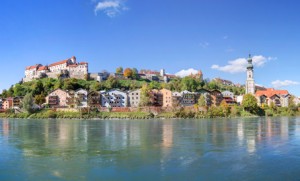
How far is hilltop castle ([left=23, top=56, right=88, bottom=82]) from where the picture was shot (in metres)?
121

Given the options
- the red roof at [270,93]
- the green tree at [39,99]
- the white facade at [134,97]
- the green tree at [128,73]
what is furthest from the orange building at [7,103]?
the red roof at [270,93]

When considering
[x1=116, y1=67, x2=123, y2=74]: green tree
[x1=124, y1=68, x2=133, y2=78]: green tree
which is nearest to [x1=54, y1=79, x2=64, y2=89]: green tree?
[x1=124, y1=68, x2=133, y2=78]: green tree

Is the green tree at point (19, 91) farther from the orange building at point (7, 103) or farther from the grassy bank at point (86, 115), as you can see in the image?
the grassy bank at point (86, 115)

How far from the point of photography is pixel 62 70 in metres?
A: 120

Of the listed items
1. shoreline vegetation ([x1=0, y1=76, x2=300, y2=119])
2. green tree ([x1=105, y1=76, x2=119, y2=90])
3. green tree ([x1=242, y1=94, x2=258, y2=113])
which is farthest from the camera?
green tree ([x1=105, y1=76, x2=119, y2=90])

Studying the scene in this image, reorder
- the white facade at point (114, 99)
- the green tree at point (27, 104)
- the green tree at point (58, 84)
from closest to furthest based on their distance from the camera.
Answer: the green tree at point (27, 104) → the white facade at point (114, 99) → the green tree at point (58, 84)

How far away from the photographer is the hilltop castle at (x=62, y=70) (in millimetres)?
120625

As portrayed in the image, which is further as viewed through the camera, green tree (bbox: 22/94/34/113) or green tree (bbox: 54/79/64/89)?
green tree (bbox: 54/79/64/89)

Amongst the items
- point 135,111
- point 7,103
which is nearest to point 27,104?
point 7,103

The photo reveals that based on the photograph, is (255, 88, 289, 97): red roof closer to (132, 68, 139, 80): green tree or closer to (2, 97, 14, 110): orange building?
(132, 68, 139, 80): green tree

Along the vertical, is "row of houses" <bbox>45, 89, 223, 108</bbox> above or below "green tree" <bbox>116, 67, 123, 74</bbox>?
below

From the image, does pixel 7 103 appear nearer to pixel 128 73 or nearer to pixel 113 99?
pixel 113 99

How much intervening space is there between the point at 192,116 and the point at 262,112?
25878mm

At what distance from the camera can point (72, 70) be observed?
121688 mm
